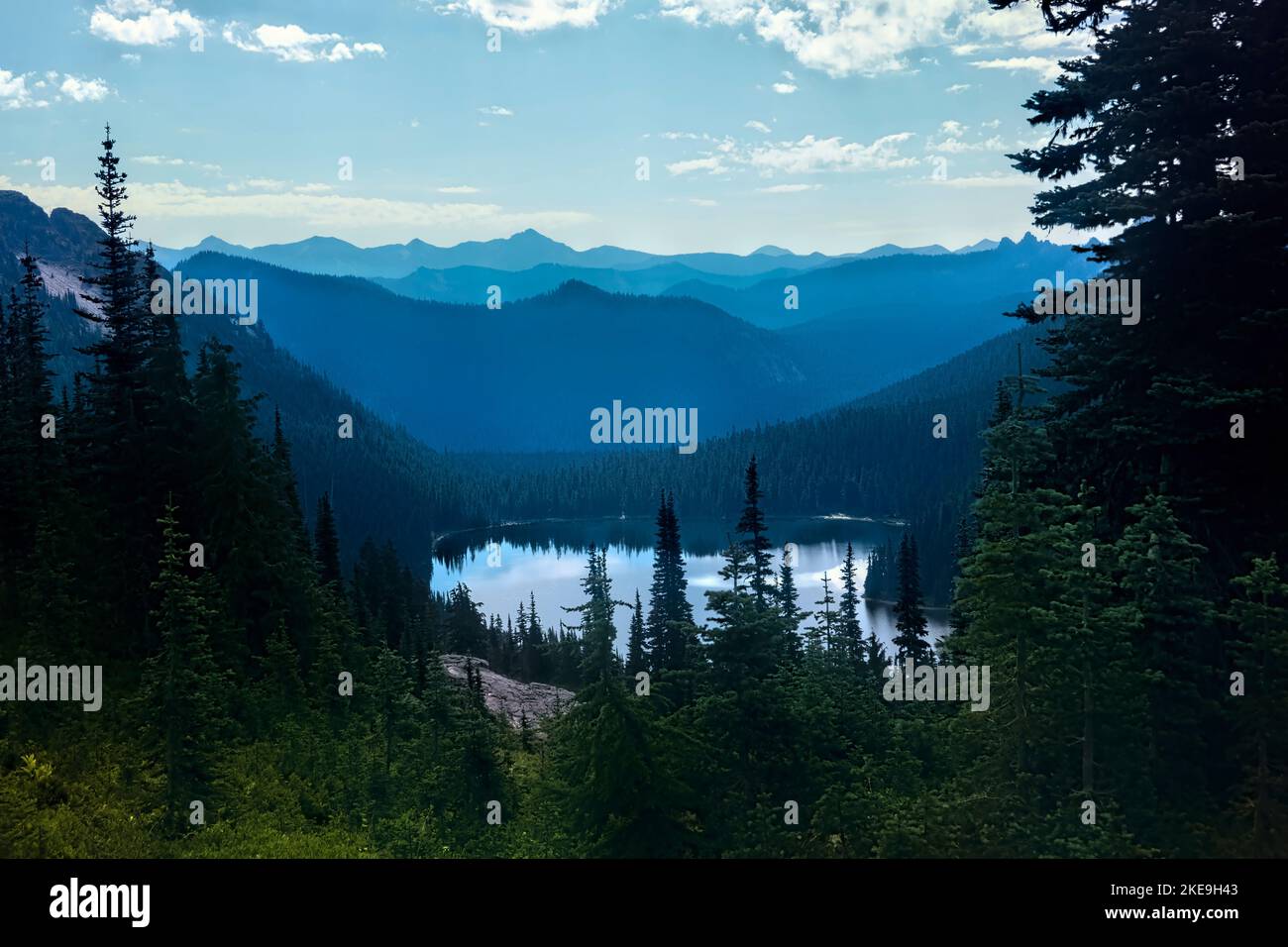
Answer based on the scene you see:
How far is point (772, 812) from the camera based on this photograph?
1652 centimetres

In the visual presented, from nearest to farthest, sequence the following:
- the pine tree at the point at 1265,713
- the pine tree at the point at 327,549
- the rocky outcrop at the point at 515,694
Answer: the pine tree at the point at 1265,713 → the pine tree at the point at 327,549 → the rocky outcrop at the point at 515,694

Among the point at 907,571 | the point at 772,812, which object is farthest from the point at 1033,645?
the point at 907,571

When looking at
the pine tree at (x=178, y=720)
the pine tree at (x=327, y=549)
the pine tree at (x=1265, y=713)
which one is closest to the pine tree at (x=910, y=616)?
the pine tree at (x=1265, y=713)

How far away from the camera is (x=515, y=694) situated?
240 feet

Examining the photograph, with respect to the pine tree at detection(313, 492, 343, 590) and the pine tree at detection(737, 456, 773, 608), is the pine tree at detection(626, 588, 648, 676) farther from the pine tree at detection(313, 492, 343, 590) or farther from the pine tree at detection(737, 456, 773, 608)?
the pine tree at detection(313, 492, 343, 590)

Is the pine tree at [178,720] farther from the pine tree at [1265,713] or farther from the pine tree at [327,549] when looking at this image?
the pine tree at [327,549]

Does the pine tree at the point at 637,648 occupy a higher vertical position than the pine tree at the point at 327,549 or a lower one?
lower

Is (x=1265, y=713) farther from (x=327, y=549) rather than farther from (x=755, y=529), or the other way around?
(x=327, y=549)

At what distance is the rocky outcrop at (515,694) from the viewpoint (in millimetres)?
65812

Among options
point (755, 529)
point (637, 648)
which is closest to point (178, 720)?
point (755, 529)

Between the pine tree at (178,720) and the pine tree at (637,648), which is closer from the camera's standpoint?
the pine tree at (178,720)
